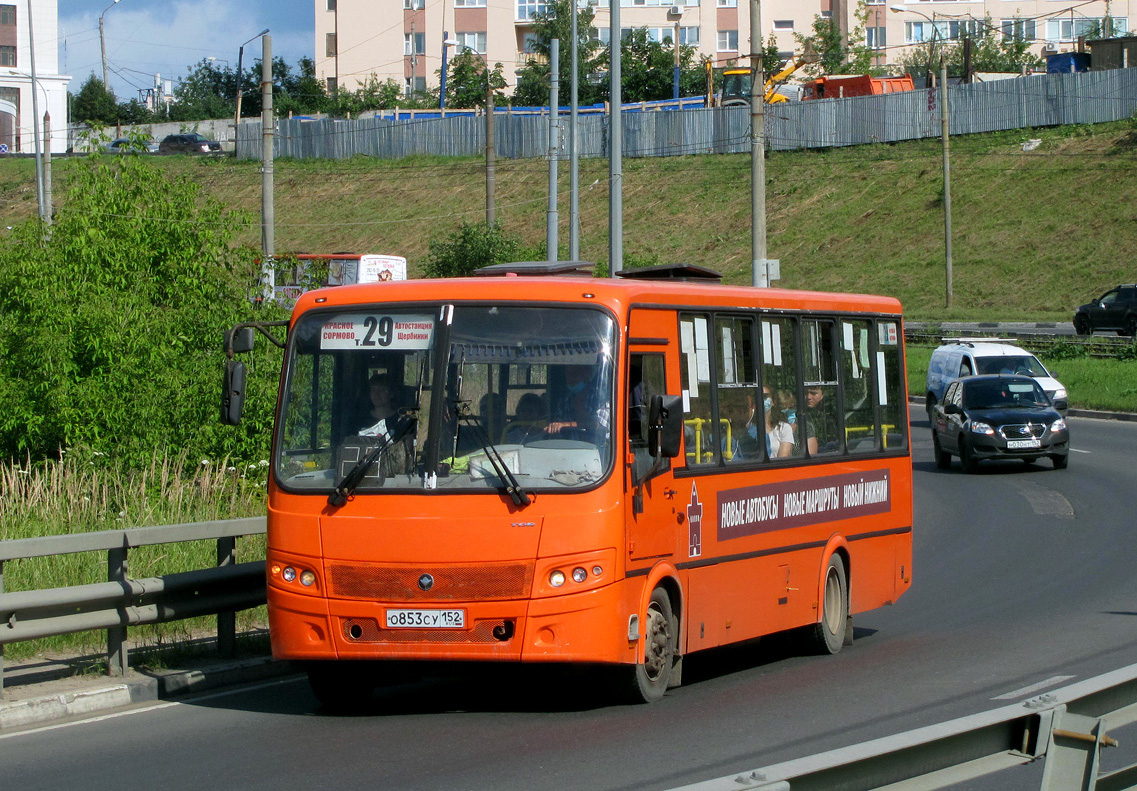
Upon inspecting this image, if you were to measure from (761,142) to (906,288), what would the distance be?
33303 millimetres

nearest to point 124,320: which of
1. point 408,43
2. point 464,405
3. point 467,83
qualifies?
point 464,405

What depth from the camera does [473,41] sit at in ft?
342

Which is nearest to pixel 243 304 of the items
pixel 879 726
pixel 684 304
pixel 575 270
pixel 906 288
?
pixel 575 270

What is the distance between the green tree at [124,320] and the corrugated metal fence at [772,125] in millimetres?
56139

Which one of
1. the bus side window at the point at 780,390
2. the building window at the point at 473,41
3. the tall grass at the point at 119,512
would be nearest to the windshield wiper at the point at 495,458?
the bus side window at the point at 780,390

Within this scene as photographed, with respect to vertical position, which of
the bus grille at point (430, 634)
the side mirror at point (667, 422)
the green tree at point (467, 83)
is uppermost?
the green tree at point (467, 83)

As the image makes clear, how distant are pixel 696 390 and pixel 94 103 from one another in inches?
4409

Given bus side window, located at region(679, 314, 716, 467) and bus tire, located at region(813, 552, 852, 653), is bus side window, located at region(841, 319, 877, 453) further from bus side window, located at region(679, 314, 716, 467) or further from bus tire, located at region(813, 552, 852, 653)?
bus side window, located at region(679, 314, 716, 467)

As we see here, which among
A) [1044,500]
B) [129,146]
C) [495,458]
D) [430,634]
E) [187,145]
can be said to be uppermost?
[187,145]

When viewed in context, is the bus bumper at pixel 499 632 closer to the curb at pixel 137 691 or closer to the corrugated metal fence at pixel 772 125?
the curb at pixel 137 691

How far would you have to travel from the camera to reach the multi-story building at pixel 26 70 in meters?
102

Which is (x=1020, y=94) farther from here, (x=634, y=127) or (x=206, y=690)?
(x=206, y=690)

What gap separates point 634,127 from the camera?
7606cm

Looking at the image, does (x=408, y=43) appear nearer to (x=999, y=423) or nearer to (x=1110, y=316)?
(x=1110, y=316)
